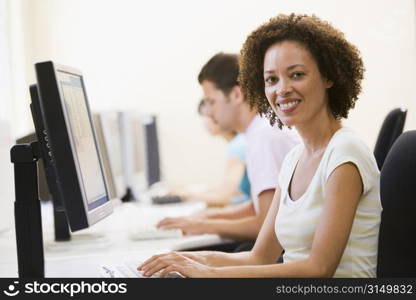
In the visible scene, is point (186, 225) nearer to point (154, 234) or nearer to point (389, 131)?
point (154, 234)

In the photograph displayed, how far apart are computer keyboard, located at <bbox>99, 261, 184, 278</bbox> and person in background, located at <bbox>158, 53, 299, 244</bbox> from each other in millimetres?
534

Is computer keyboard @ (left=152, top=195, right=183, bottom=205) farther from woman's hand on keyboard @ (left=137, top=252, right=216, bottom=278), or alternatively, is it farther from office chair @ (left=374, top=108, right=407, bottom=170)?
woman's hand on keyboard @ (left=137, top=252, right=216, bottom=278)

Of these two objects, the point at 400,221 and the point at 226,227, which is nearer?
the point at 400,221

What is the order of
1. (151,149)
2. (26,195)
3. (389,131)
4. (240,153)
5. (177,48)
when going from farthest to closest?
(177,48) → (151,149) → (240,153) → (389,131) → (26,195)

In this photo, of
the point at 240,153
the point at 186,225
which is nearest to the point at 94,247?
the point at 186,225

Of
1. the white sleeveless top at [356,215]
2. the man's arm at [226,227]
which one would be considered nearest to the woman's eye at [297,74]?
the white sleeveless top at [356,215]

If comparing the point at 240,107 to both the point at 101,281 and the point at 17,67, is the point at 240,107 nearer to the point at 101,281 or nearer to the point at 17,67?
the point at 101,281

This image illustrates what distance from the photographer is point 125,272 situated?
1.22m

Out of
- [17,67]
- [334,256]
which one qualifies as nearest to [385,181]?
[334,256]

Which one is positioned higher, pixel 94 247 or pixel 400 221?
pixel 400 221

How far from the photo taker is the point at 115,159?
2.65 m

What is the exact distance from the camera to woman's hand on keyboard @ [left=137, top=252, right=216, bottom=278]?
1.14 metres

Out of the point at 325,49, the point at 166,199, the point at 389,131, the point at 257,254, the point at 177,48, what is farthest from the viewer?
the point at 177,48

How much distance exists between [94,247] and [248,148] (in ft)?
1.74
